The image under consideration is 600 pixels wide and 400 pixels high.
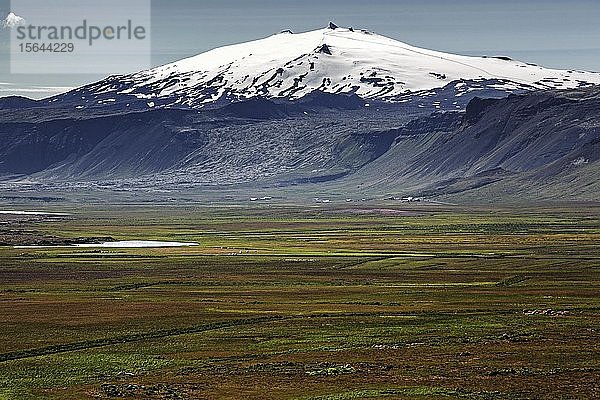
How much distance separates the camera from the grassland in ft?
209

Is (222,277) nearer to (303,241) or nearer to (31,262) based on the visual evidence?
(31,262)

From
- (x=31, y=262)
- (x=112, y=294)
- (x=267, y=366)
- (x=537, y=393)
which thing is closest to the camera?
(x=537, y=393)

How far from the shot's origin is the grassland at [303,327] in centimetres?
6366

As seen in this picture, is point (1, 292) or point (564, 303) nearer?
point (564, 303)

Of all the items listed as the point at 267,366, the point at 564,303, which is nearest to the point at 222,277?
the point at 564,303

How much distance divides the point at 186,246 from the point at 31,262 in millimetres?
34134

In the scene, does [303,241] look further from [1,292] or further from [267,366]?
[267,366]

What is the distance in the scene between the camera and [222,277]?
130125 millimetres

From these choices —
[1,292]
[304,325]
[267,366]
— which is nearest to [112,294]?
[1,292]

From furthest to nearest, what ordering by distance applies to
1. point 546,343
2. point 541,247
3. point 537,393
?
point 541,247, point 546,343, point 537,393

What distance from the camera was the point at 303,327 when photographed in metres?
85.4

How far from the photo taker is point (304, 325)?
86.5 meters

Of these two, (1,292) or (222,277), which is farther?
(222,277)

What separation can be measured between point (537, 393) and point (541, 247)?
109 meters
